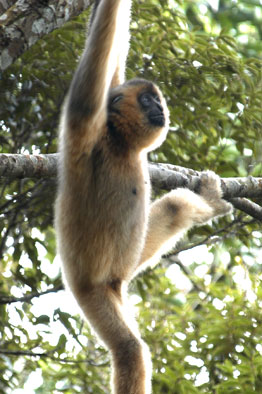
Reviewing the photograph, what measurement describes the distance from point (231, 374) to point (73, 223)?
2490 millimetres

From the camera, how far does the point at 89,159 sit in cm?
484

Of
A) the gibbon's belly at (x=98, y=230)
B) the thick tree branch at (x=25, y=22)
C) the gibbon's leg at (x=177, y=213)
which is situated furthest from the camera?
the gibbon's leg at (x=177, y=213)

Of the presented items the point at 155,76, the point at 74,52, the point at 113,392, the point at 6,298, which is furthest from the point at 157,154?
the point at 113,392

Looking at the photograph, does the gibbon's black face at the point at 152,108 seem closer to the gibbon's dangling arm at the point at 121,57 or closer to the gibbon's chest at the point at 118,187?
the gibbon's chest at the point at 118,187

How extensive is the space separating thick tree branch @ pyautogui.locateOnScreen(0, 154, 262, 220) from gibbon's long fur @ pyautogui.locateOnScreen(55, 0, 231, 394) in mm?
192

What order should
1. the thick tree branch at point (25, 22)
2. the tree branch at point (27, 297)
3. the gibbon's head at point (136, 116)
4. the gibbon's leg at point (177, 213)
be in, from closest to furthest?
the thick tree branch at point (25, 22), the gibbon's head at point (136, 116), the gibbon's leg at point (177, 213), the tree branch at point (27, 297)

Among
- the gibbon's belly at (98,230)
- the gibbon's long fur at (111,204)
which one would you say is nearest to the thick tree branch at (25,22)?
the gibbon's long fur at (111,204)

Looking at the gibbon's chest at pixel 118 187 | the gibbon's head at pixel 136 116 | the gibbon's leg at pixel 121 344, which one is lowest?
the gibbon's leg at pixel 121 344

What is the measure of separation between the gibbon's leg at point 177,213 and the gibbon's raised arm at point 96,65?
6.08ft

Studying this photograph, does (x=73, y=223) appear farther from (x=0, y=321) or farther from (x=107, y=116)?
(x=0, y=321)

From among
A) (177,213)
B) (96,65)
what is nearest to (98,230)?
(177,213)

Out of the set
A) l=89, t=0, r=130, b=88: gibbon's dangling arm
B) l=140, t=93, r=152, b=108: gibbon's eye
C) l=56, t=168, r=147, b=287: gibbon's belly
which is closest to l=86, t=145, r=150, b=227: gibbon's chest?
l=56, t=168, r=147, b=287: gibbon's belly

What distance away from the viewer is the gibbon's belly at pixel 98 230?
499 cm

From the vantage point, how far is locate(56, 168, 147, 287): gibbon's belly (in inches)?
196
